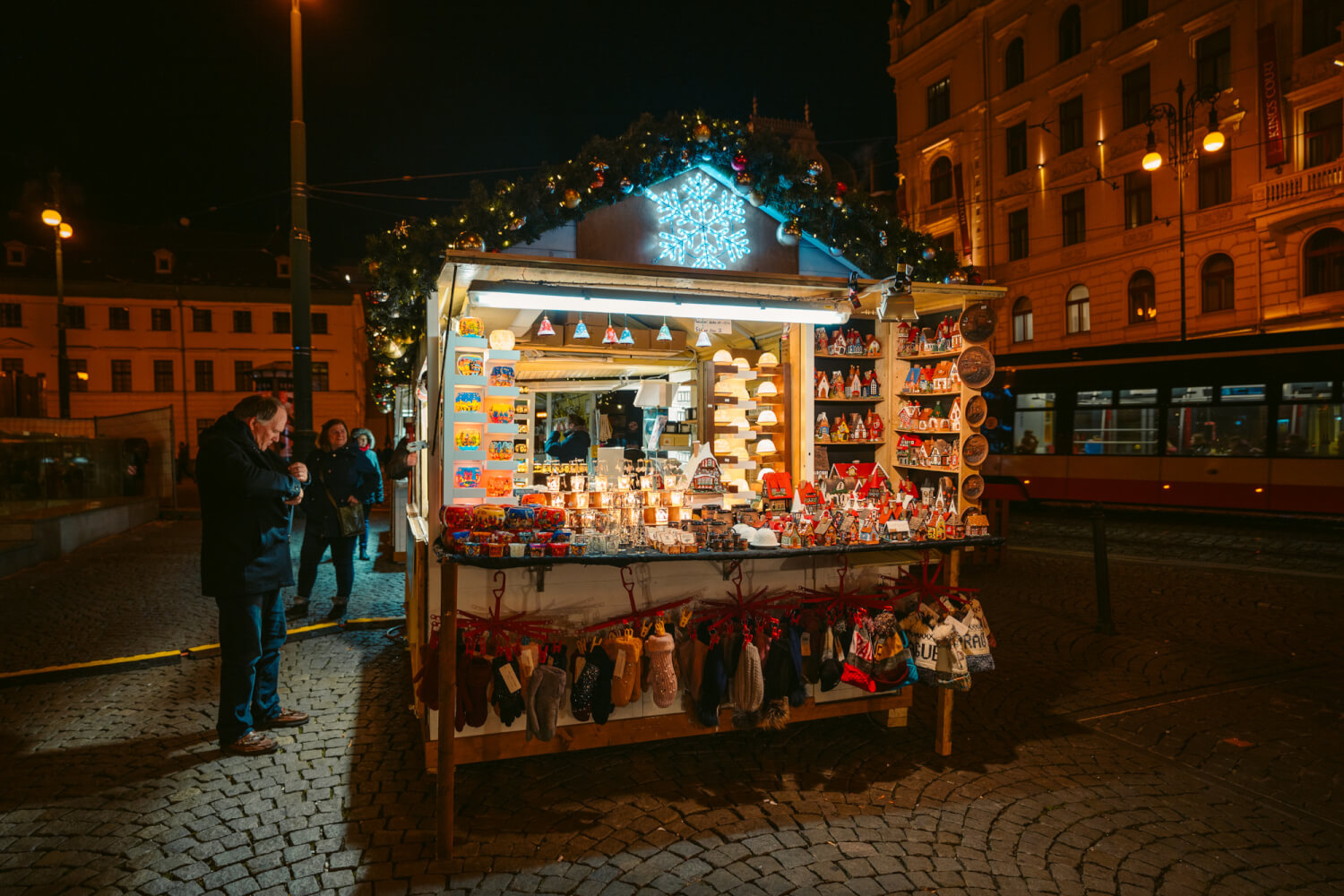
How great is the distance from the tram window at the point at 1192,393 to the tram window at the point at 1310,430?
1.06m

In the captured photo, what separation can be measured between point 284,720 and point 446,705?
6.89 ft

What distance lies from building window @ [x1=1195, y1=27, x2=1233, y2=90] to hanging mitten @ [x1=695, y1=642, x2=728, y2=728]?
23833 mm

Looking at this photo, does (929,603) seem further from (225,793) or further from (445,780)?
(225,793)

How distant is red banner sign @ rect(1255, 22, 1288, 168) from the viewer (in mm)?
18594

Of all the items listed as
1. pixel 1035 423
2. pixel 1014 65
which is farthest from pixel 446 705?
pixel 1014 65

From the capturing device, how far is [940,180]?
94.2 ft

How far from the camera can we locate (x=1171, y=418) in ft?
44.9

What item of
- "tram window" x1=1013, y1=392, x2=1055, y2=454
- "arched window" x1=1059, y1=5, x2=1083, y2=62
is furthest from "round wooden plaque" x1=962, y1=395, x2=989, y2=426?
"arched window" x1=1059, y1=5, x2=1083, y2=62

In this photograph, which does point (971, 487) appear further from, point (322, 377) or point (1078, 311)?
point (322, 377)

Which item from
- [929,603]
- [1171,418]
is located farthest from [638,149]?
[1171,418]

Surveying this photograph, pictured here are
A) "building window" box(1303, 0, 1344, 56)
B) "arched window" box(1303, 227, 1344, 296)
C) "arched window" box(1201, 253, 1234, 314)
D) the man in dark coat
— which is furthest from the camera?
"arched window" box(1201, 253, 1234, 314)

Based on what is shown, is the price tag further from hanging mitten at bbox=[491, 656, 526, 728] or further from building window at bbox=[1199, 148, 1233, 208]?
building window at bbox=[1199, 148, 1233, 208]

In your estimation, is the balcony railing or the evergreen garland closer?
the evergreen garland

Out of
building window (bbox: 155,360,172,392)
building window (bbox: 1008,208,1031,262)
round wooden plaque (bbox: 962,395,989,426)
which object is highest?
building window (bbox: 1008,208,1031,262)
